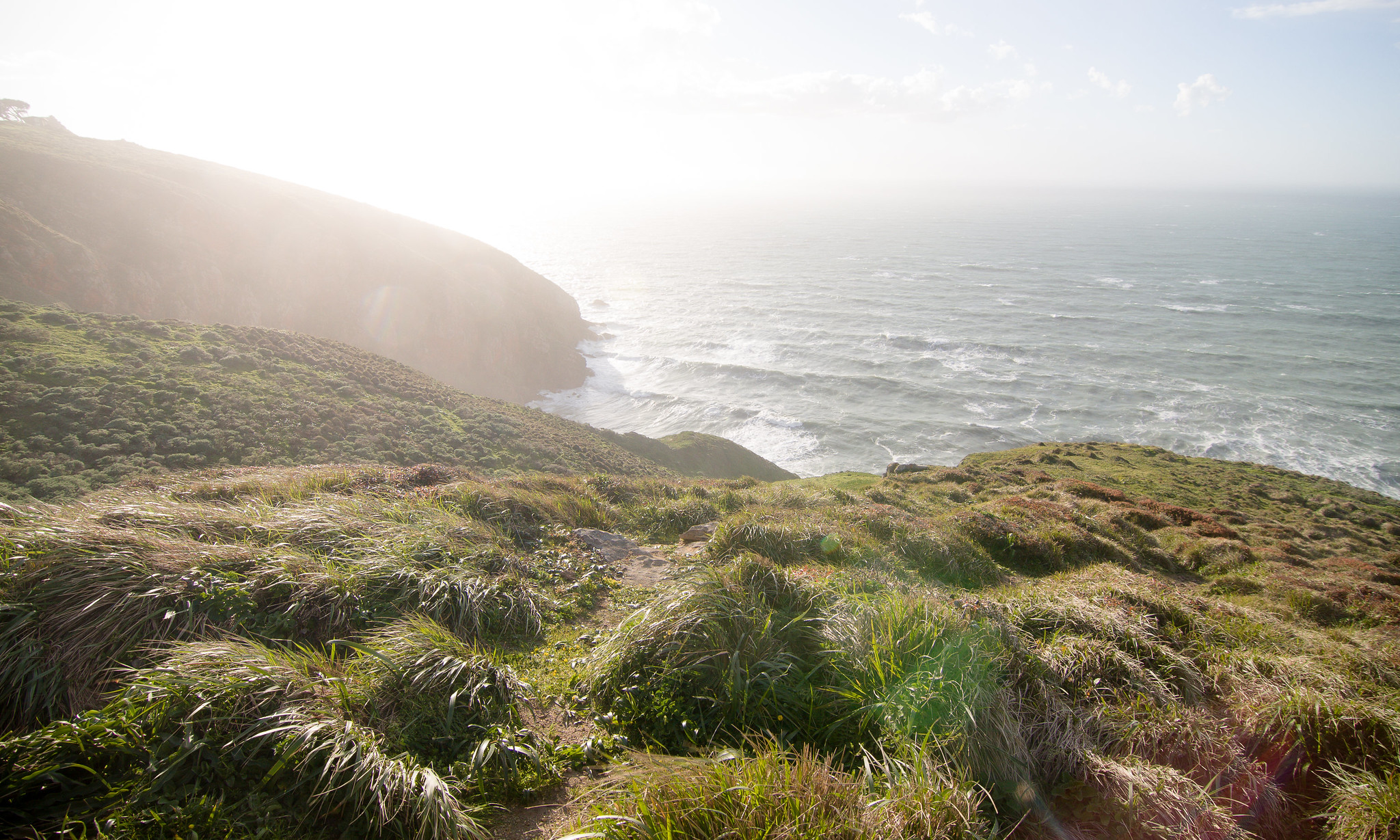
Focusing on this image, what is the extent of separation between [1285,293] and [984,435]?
251ft

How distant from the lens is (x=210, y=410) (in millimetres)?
17641

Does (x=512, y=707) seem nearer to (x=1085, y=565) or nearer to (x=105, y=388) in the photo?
(x=1085, y=565)

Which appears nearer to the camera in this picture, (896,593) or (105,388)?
(896,593)

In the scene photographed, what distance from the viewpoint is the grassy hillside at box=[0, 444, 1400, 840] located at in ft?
10.7

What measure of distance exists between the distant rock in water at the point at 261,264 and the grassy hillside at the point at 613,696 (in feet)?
122

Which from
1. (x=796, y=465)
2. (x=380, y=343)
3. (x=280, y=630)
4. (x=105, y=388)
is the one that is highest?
(x=280, y=630)

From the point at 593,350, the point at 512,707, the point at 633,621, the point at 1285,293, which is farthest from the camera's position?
the point at 1285,293

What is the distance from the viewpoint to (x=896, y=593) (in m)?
5.44

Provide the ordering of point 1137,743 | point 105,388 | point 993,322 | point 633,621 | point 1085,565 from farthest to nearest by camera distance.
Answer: point 993,322 < point 105,388 < point 1085,565 < point 633,621 < point 1137,743

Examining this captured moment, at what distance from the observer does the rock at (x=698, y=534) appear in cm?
995

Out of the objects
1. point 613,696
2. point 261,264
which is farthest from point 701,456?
point 261,264

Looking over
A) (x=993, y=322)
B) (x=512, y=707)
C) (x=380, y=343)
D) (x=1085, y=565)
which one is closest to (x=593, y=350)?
(x=380, y=343)

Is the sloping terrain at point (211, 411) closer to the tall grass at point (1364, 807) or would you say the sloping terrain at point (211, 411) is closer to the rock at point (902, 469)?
the rock at point (902, 469)

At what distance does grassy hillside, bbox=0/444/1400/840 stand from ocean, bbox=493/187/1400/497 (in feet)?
129
